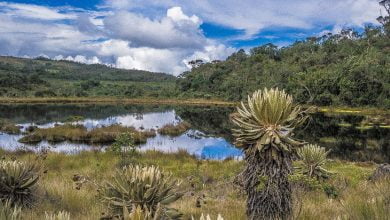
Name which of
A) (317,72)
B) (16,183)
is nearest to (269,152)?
(16,183)

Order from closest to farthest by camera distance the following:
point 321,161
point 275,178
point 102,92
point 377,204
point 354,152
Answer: point 377,204
point 275,178
point 321,161
point 354,152
point 102,92

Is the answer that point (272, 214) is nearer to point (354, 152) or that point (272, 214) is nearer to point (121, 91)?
point (354, 152)

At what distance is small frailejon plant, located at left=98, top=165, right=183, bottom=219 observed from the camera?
536 cm

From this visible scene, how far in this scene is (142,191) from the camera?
17.7 ft

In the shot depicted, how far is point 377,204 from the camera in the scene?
410 cm

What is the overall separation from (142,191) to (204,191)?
598 centimetres

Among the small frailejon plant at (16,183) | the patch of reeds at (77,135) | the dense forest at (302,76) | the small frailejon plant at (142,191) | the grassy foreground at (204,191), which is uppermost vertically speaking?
the dense forest at (302,76)

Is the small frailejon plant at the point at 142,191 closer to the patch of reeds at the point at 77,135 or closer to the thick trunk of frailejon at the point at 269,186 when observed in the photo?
the thick trunk of frailejon at the point at 269,186

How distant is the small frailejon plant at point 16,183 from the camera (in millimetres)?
7188

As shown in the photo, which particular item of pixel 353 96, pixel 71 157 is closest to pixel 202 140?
pixel 71 157

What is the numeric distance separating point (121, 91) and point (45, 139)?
8314cm

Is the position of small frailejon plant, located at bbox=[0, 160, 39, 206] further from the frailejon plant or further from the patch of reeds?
the patch of reeds

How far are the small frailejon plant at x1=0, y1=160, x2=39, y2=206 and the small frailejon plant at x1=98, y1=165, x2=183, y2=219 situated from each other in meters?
2.43

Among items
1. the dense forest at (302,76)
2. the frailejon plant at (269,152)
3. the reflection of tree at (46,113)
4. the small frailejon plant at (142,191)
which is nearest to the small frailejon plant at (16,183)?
the small frailejon plant at (142,191)
